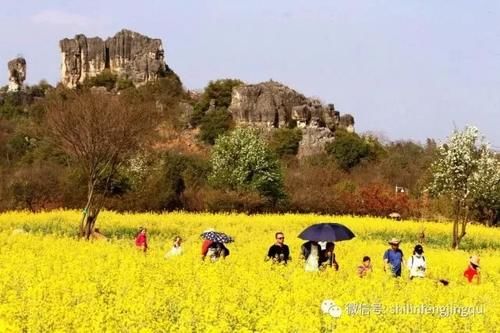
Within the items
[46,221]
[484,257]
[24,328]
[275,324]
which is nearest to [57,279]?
[24,328]

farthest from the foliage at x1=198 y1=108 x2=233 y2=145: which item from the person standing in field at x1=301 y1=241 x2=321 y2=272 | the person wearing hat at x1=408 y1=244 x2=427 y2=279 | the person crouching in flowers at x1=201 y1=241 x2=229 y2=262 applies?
the person standing in field at x1=301 y1=241 x2=321 y2=272

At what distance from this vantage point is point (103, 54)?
11294cm

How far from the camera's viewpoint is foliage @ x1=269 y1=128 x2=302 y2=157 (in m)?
77.1

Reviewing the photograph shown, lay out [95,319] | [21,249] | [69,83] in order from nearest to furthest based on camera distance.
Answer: [95,319], [21,249], [69,83]

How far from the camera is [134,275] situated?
12.9 meters

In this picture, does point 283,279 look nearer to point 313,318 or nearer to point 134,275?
point 134,275

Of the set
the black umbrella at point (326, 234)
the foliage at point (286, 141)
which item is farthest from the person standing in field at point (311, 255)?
the foliage at point (286, 141)

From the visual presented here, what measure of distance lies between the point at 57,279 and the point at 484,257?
16.8 metres

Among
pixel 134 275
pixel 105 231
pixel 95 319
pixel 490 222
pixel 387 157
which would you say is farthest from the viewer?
pixel 387 157

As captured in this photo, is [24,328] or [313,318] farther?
[313,318]

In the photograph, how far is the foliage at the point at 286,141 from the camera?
253 ft

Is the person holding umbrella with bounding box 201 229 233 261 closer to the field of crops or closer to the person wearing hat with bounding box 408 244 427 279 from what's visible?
the field of crops

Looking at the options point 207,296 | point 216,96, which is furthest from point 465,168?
point 216,96

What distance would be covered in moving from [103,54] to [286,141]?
44778 millimetres
